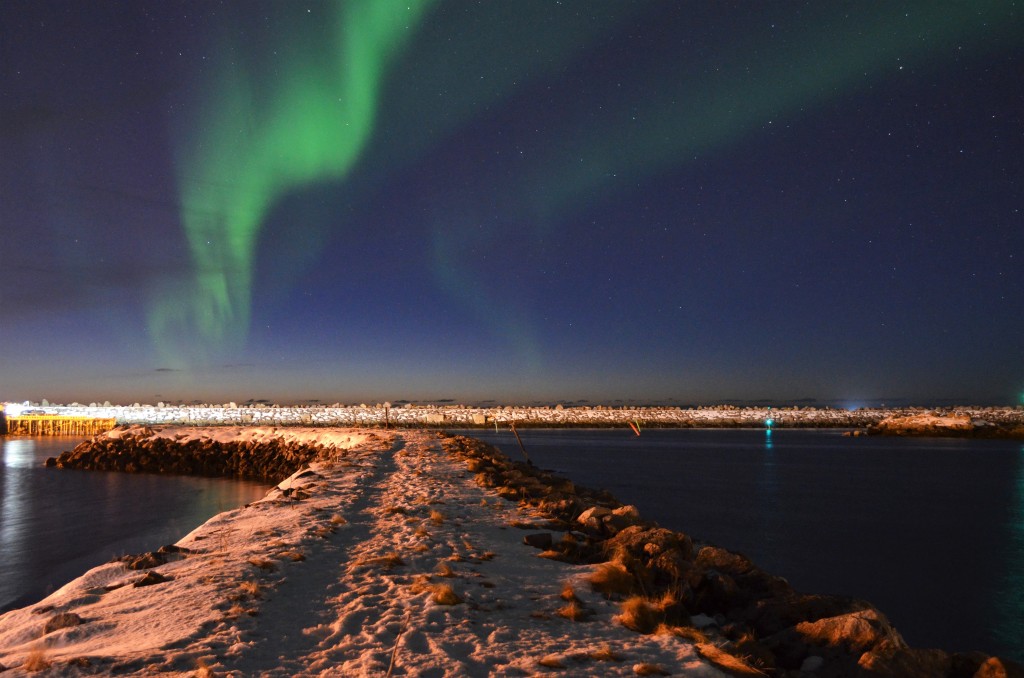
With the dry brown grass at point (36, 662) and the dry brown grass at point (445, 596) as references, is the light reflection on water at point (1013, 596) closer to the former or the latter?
the dry brown grass at point (445, 596)

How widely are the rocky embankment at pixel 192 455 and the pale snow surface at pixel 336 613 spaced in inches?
1126

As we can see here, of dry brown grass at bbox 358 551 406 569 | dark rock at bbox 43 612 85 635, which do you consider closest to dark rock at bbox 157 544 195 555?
dry brown grass at bbox 358 551 406 569

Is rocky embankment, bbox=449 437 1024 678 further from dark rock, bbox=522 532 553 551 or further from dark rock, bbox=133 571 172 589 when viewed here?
dark rock, bbox=133 571 172 589

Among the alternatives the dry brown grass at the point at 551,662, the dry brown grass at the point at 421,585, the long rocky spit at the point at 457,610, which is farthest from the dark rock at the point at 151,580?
the dry brown grass at the point at 551,662

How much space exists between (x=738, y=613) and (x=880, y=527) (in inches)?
1006

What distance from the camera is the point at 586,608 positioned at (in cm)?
820

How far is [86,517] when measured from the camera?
28.8 m

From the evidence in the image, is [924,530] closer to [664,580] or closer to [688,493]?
[688,493]

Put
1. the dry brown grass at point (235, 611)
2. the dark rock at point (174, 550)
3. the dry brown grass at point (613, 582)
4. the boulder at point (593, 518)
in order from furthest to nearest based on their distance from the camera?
the boulder at point (593, 518)
the dark rock at point (174, 550)
the dry brown grass at point (613, 582)
the dry brown grass at point (235, 611)

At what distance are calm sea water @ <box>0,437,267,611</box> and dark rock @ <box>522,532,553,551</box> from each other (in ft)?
45.7

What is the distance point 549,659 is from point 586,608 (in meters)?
1.90

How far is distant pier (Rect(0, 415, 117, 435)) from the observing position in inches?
5074

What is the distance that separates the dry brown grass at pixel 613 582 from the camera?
352 inches

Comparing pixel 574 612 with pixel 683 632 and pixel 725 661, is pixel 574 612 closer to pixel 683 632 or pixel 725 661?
pixel 683 632
